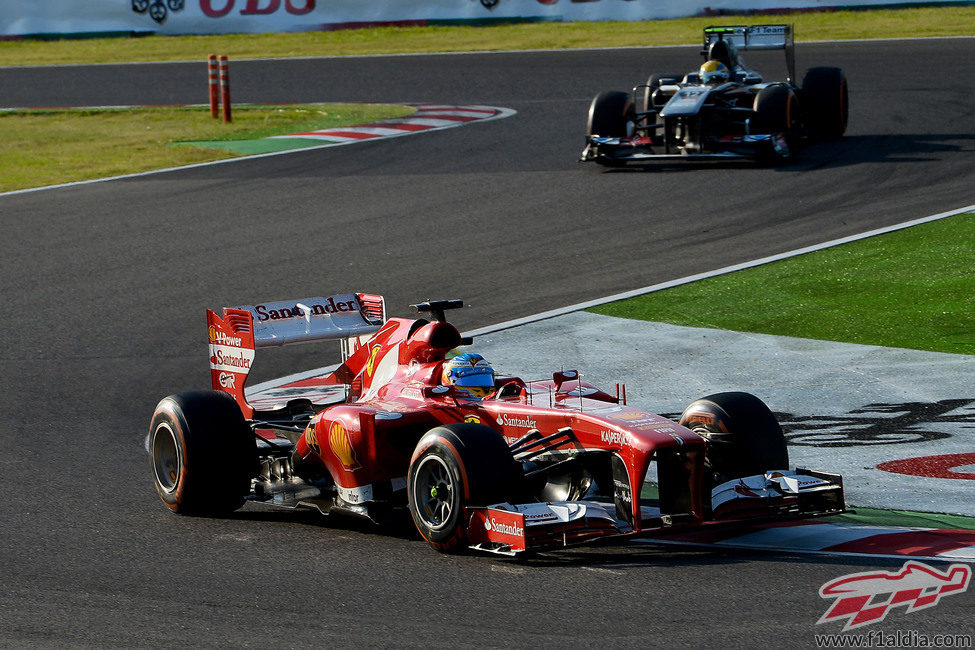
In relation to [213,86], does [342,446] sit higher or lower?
lower

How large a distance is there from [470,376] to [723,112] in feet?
43.9

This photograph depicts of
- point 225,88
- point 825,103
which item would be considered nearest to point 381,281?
point 825,103

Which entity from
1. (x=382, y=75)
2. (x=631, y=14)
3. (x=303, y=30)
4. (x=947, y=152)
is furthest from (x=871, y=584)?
(x=303, y=30)

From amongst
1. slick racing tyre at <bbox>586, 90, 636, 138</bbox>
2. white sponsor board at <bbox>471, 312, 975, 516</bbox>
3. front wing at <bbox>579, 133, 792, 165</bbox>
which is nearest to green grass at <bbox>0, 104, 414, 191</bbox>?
slick racing tyre at <bbox>586, 90, 636, 138</bbox>

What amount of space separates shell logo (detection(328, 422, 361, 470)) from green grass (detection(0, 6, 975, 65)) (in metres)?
27.8

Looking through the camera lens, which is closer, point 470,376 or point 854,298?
point 470,376

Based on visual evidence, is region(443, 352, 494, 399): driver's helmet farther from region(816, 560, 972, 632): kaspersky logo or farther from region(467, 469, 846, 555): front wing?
region(816, 560, 972, 632): kaspersky logo

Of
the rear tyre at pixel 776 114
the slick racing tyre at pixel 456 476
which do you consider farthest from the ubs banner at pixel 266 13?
the slick racing tyre at pixel 456 476

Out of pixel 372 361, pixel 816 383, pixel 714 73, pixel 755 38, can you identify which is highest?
pixel 755 38

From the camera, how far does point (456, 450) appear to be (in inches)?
274

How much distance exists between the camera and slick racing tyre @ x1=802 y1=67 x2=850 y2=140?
2148cm

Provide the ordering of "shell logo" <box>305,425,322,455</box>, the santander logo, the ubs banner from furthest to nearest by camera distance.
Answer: the ubs banner
"shell logo" <box>305,425,322,455</box>
the santander logo

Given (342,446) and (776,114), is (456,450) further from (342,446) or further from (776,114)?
(776,114)

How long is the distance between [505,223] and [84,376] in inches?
273
